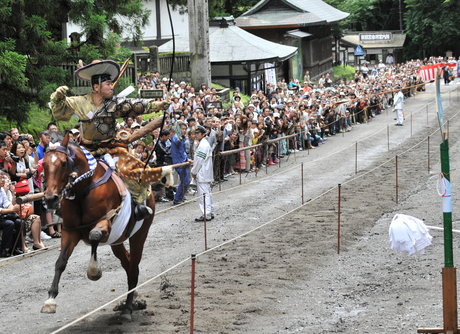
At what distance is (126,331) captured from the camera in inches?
336

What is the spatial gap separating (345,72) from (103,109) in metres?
51.9

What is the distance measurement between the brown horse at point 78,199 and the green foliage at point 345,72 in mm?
50116

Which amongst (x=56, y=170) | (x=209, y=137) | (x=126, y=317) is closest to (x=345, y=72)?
(x=209, y=137)

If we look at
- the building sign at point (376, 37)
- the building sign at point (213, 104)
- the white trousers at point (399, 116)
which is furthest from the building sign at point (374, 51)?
the building sign at point (213, 104)

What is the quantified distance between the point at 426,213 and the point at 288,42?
105ft

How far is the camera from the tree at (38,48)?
15109 mm

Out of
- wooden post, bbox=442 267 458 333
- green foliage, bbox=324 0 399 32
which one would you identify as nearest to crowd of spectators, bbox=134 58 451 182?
wooden post, bbox=442 267 458 333

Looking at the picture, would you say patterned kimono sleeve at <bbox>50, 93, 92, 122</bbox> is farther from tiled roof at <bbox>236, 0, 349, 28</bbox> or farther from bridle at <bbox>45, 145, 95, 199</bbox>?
tiled roof at <bbox>236, 0, 349, 28</bbox>

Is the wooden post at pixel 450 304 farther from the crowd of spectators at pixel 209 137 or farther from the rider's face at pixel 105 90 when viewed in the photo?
the rider's face at pixel 105 90

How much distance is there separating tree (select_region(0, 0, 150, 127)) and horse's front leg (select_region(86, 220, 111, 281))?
7191 mm

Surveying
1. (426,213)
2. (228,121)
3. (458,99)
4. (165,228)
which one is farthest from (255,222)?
(458,99)

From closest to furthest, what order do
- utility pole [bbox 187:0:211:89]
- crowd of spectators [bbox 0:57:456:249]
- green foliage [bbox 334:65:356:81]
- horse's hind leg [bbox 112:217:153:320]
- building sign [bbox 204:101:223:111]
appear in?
horse's hind leg [bbox 112:217:153:320], crowd of spectators [bbox 0:57:456:249], building sign [bbox 204:101:223:111], utility pole [bbox 187:0:211:89], green foliage [bbox 334:65:356:81]

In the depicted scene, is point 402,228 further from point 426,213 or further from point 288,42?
point 288,42

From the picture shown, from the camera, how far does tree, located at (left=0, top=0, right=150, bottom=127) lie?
49.6ft
